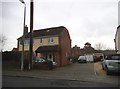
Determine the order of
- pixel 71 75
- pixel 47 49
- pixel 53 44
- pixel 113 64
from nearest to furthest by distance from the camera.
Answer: pixel 113 64 < pixel 71 75 < pixel 47 49 < pixel 53 44

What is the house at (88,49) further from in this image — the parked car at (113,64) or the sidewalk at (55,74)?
the parked car at (113,64)

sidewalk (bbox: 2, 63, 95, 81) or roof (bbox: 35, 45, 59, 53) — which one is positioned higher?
roof (bbox: 35, 45, 59, 53)

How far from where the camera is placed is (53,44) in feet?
117

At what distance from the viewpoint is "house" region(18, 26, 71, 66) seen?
112 feet

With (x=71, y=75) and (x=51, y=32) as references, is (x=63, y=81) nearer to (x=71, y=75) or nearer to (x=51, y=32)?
(x=71, y=75)

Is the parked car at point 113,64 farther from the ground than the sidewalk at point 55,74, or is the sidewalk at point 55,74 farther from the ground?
the parked car at point 113,64

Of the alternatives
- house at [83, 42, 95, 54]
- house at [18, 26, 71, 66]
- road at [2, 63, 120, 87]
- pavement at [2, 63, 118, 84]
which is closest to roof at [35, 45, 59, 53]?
house at [18, 26, 71, 66]

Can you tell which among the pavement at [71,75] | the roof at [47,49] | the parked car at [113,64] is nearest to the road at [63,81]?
the pavement at [71,75]

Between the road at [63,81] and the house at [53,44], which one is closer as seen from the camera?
the road at [63,81]

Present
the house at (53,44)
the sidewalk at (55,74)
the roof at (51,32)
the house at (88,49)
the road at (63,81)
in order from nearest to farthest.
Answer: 1. the road at (63,81)
2. the sidewalk at (55,74)
3. the house at (53,44)
4. the roof at (51,32)
5. the house at (88,49)

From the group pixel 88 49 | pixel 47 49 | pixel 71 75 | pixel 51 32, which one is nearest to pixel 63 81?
pixel 71 75

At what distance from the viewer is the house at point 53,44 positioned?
3416 cm

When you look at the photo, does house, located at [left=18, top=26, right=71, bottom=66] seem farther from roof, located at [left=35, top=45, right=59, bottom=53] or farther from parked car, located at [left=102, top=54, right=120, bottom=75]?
parked car, located at [left=102, top=54, right=120, bottom=75]

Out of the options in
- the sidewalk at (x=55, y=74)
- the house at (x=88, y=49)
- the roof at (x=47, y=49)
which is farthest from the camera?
the house at (x=88, y=49)
